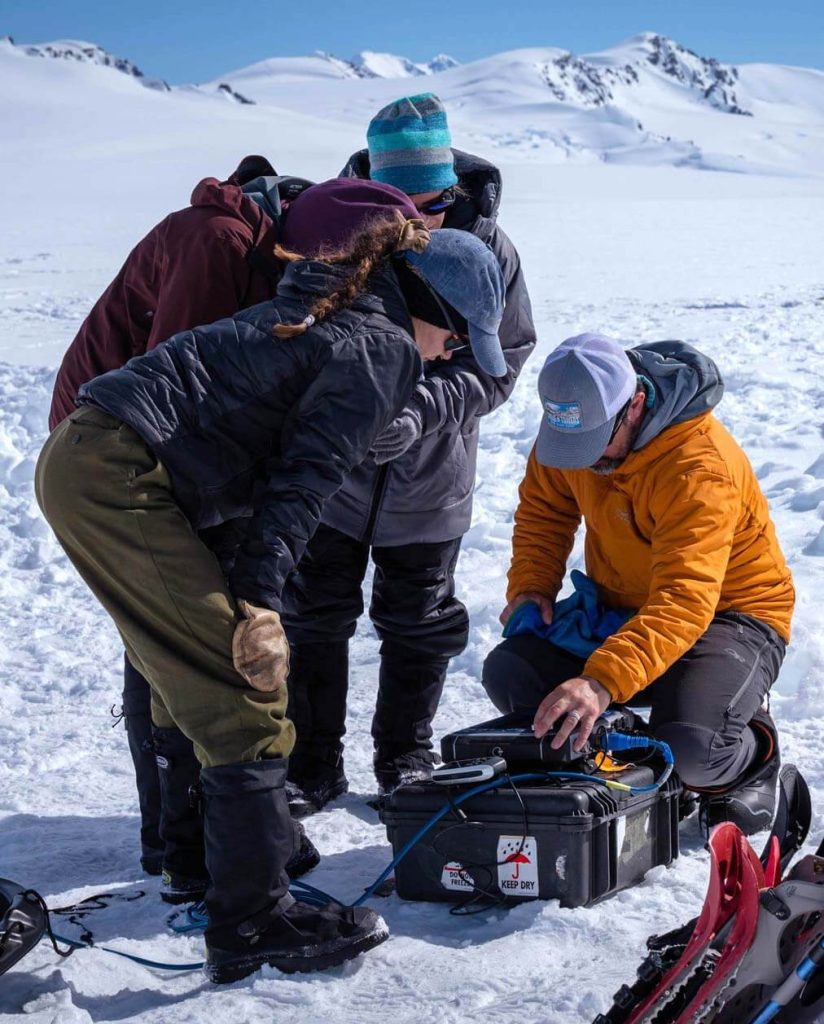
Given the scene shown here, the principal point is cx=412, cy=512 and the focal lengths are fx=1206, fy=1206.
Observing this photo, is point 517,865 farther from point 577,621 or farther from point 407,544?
point 407,544

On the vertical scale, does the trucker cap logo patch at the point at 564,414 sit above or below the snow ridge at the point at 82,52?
below

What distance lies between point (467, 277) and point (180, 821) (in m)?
1.43

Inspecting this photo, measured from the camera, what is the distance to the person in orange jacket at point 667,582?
2820mm

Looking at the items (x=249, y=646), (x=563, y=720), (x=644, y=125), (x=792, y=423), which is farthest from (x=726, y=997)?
(x=644, y=125)

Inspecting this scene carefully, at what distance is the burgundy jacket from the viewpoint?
269 centimetres

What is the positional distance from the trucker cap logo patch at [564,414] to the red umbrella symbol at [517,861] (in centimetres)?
102

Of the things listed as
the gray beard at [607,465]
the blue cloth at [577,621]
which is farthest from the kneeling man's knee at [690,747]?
the gray beard at [607,465]

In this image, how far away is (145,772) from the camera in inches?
122

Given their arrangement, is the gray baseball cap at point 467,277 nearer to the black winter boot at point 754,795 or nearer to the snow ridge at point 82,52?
the black winter boot at point 754,795

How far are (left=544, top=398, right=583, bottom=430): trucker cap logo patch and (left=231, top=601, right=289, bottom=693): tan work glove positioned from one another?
3.12ft

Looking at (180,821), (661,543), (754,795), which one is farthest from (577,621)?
(180,821)

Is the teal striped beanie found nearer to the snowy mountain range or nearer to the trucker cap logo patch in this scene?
the trucker cap logo patch

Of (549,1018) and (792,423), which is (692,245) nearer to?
(792,423)

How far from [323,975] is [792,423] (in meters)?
5.58
